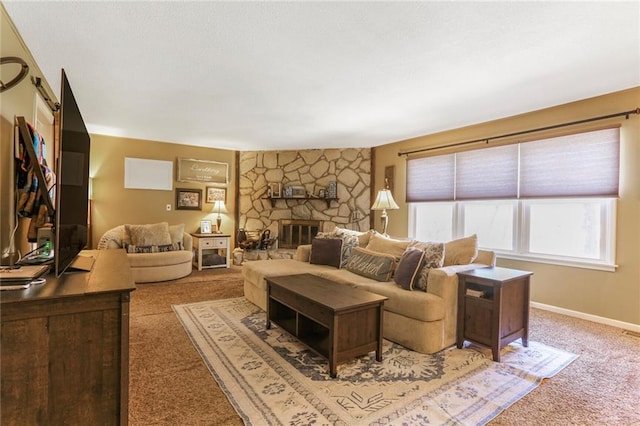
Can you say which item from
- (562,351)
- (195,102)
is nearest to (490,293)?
(562,351)

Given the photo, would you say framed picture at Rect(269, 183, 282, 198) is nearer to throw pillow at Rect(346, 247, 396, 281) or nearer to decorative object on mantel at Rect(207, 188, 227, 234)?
decorative object on mantel at Rect(207, 188, 227, 234)

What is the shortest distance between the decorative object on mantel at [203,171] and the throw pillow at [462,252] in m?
4.86

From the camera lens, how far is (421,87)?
3.17 meters

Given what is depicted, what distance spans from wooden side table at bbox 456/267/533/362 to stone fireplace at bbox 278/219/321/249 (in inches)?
157

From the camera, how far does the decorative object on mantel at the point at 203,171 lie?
613 cm

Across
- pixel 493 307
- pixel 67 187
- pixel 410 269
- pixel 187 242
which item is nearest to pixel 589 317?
pixel 493 307

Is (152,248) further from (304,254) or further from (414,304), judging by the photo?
(414,304)

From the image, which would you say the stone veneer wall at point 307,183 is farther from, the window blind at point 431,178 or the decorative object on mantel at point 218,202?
the window blind at point 431,178

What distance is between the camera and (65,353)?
1.21 m

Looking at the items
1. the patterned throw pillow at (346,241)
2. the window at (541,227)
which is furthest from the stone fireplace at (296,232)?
the window at (541,227)

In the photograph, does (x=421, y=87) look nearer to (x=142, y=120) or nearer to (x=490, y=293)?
(x=490, y=293)

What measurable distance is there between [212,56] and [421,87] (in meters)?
1.99

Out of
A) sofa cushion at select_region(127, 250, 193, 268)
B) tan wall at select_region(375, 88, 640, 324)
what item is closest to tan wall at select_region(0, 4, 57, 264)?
sofa cushion at select_region(127, 250, 193, 268)

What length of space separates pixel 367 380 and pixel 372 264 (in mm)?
1346
